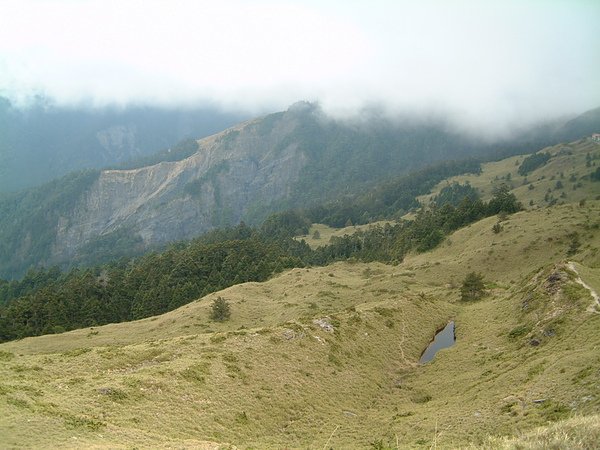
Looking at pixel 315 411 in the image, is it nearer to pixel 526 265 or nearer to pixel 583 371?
pixel 583 371

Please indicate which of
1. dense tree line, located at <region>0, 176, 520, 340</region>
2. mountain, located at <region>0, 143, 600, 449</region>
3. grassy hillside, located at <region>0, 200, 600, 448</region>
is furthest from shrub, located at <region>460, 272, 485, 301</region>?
dense tree line, located at <region>0, 176, 520, 340</region>

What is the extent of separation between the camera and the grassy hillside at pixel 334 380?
30.0 m

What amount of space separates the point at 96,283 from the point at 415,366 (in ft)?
443

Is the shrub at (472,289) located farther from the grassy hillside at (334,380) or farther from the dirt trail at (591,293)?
the dirt trail at (591,293)

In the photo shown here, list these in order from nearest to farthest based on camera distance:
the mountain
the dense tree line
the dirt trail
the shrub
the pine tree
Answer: the mountain < the dirt trail < the shrub < the pine tree < the dense tree line

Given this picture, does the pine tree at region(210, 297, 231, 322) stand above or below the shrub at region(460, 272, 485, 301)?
above

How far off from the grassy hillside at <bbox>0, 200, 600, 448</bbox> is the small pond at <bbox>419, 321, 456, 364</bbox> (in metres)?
1.13

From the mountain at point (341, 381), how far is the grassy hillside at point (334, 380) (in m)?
0.16

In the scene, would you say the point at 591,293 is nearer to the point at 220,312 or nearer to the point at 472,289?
the point at 472,289

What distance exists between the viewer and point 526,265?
10381 centimetres

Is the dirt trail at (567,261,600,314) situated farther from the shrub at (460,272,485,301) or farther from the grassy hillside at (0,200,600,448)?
the shrub at (460,272,485,301)

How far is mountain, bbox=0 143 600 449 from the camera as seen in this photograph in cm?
2880

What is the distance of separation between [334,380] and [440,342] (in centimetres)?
2316

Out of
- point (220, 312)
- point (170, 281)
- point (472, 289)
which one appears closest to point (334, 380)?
point (220, 312)
